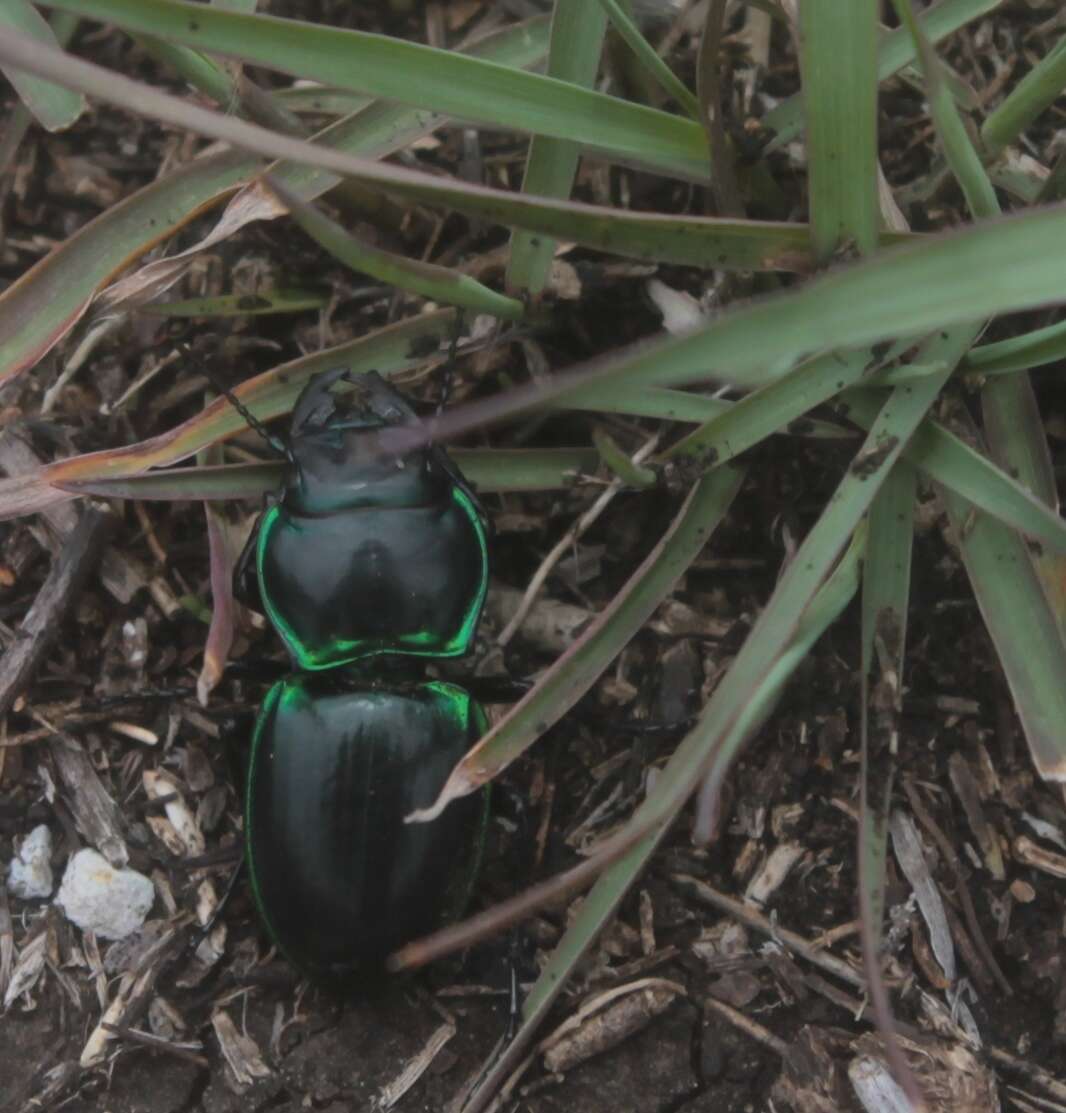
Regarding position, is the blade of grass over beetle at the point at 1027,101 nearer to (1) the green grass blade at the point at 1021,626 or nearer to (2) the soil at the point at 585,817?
(2) the soil at the point at 585,817

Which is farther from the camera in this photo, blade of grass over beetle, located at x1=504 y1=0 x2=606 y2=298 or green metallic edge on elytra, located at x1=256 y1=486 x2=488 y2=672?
green metallic edge on elytra, located at x1=256 y1=486 x2=488 y2=672

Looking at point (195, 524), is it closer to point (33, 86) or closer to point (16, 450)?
point (16, 450)

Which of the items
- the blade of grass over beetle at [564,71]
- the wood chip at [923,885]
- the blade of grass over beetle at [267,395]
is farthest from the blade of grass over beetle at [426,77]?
the wood chip at [923,885]

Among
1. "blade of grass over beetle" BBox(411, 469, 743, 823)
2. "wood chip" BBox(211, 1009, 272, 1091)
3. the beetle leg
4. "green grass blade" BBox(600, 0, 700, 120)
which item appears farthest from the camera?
the beetle leg

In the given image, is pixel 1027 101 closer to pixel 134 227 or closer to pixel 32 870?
pixel 134 227

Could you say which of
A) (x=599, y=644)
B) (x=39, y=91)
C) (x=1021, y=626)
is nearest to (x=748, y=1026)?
(x=599, y=644)

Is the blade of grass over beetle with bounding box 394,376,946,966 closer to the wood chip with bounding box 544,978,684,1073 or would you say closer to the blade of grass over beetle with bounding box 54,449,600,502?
the wood chip with bounding box 544,978,684,1073

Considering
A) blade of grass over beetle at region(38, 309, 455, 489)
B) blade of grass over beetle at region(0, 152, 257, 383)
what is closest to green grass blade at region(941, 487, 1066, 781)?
blade of grass over beetle at region(38, 309, 455, 489)

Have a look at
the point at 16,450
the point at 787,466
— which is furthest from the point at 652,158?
the point at 16,450
